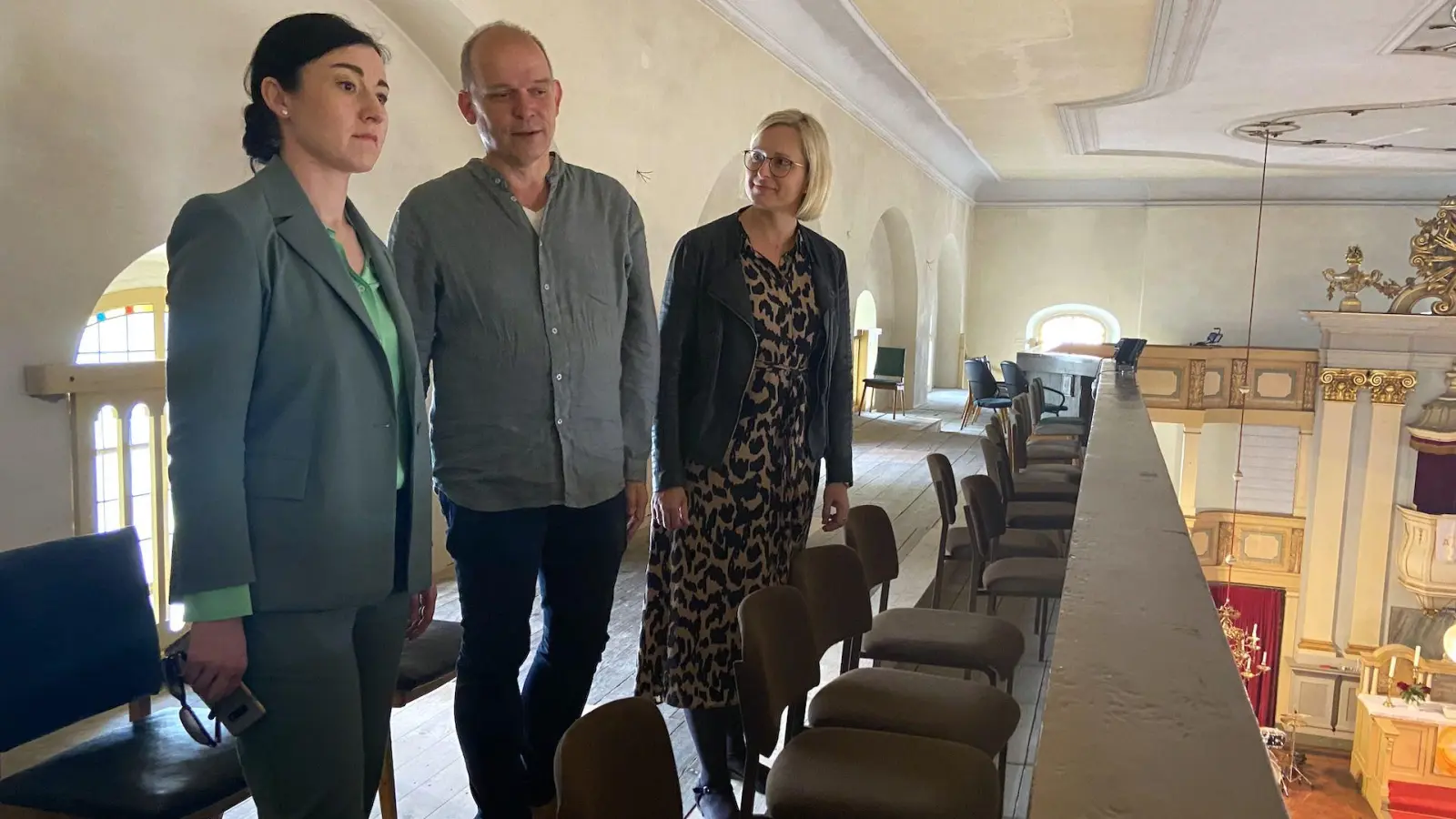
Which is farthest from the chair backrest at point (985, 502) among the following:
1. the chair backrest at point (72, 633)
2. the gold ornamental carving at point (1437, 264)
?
the gold ornamental carving at point (1437, 264)

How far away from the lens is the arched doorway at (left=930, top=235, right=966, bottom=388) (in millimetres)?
15375

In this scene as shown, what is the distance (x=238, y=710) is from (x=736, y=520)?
1.11 m

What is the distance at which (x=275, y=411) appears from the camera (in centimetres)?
121

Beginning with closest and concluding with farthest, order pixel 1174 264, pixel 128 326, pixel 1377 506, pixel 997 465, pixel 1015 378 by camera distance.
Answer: pixel 997 465 → pixel 128 326 → pixel 1015 378 → pixel 1377 506 → pixel 1174 264

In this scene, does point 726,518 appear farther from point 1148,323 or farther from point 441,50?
point 1148,323

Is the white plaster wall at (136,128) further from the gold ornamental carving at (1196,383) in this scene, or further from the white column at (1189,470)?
the white column at (1189,470)

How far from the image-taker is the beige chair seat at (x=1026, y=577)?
300 centimetres

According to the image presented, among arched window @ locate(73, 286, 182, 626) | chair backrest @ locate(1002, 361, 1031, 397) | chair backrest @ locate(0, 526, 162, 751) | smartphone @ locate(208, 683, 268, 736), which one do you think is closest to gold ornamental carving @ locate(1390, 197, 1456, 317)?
chair backrest @ locate(1002, 361, 1031, 397)

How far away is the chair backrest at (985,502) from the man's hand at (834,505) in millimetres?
893

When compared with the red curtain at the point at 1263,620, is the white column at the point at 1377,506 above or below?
above

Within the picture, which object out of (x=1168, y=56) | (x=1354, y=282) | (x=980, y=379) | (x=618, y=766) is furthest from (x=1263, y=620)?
(x=618, y=766)

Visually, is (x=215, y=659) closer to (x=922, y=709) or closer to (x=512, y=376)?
(x=512, y=376)

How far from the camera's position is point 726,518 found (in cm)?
211

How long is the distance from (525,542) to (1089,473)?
1.39 m
